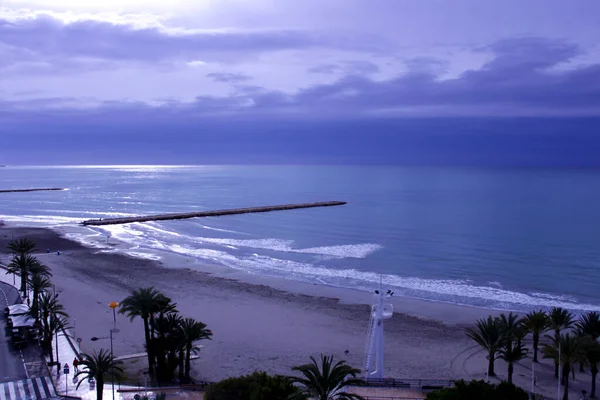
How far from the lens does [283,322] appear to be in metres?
38.3

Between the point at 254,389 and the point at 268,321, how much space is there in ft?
60.3

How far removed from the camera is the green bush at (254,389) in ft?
64.6

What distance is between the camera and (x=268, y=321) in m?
38.5

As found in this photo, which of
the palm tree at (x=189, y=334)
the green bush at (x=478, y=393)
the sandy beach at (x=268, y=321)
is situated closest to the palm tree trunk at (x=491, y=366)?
the sandy beach at (x=268, y=321)

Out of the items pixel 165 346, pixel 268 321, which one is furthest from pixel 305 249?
pixel 165 346

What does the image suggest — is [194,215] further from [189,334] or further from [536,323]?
[536,323]

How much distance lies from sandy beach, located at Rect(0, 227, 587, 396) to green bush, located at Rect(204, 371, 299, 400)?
8041 millimetres

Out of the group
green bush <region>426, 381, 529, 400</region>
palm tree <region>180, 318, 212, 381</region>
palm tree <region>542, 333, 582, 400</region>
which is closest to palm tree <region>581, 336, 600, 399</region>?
palm tree <region>542, 333, 582, 400</region>

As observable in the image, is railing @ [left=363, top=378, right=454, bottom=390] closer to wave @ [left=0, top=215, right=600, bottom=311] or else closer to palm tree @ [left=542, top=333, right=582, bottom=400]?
palm tree @ [left=542, top=333, right=582, bottom=400]

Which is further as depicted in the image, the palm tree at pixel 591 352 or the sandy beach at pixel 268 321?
the sandy beach at pixel 268 321

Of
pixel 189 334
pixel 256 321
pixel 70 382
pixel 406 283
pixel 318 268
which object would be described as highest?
pixel 318 268

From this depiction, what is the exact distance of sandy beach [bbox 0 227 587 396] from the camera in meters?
30.6

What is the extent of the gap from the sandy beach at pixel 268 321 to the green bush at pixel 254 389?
8041 mm

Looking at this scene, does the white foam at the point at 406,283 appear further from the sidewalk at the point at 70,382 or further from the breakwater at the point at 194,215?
the breakwater at the point at 194,215
